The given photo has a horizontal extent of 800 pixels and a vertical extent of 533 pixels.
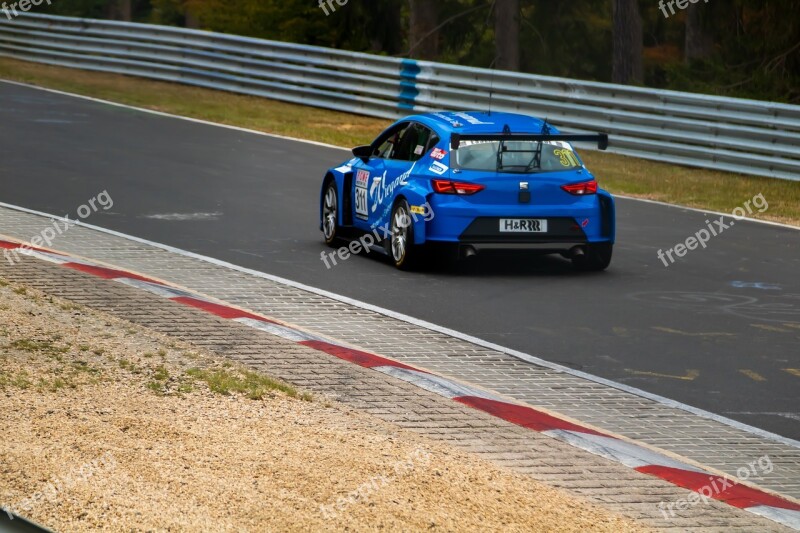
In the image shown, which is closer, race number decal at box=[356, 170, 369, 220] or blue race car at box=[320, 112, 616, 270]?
blue race car at box=[320, 112, 616, 270]

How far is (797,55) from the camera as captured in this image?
31.5 metres

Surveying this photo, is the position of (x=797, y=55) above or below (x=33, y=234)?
above

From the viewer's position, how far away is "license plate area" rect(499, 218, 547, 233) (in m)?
13.4

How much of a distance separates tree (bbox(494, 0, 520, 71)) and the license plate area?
2680cm

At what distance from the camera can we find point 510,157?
13609 millimetres

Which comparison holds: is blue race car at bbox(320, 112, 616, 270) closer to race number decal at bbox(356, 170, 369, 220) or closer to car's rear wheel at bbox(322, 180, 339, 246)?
race number decal at bbox(356, 170, 369, 220)

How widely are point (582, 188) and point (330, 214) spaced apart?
2.94 m

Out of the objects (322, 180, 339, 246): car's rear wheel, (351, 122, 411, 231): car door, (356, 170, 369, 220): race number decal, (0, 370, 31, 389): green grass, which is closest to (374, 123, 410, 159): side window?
(351, 122, 411, 231): car door

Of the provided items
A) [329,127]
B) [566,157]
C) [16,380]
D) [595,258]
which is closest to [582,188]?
[566,157]

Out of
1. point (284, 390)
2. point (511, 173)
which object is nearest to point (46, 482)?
point (284, 390)

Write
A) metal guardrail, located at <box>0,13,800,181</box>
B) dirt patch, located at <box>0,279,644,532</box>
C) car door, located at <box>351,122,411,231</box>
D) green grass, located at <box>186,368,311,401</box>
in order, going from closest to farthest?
1. dirt patch, located at <box>0,279,644,532</box>
2. green grass, located at <box>186,368,311,401</box>
3. car door, located at <box>351,122,411,231</box>
4. metal guardrail, located at <box>0,13,800,181</box>

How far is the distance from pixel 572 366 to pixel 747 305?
3.02m

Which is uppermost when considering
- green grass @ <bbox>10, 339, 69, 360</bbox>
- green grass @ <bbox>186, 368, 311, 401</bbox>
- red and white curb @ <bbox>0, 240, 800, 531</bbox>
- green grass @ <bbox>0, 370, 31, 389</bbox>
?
green grass @ <bbox>10, 339, 69, 360</bbox>

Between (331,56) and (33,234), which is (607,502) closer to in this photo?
(33,234)
